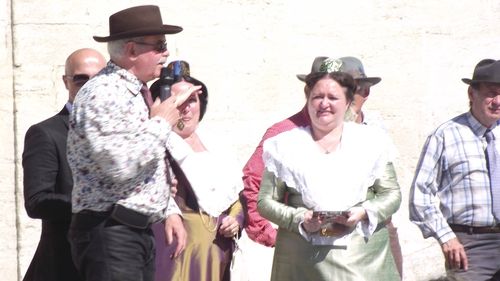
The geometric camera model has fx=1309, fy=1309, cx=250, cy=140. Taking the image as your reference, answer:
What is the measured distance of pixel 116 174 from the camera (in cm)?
527

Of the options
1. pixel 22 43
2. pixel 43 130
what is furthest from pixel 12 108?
pixel 43 130

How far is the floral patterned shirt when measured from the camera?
17.3 feet

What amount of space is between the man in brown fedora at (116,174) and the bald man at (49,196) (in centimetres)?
49

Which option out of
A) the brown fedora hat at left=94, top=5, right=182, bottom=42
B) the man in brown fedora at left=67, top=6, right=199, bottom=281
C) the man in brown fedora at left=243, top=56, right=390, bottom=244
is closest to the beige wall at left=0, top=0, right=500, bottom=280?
the man in brown fedora at left=243, top=56, right=390, bottom=244

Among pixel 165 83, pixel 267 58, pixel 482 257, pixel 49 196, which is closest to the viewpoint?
pixel 165 83

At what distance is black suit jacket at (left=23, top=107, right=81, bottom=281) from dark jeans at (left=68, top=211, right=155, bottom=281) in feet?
1.72

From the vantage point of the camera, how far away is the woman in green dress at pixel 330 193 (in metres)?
6.17

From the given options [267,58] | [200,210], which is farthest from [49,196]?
[267,58]

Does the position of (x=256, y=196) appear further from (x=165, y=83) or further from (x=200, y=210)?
(x=165, y=83)

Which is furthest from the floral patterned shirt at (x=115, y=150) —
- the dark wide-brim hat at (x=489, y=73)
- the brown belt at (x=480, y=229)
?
the dark wide-brim hat at (x=489, y=73)

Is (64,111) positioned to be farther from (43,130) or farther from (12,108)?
(12,108)

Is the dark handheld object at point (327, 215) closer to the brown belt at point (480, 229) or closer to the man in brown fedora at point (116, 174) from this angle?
the man in brown fedora at point (116, 174)

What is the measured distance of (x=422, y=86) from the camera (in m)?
9.02

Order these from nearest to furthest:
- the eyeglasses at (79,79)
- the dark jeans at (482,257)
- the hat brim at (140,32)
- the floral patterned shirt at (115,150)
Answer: the floral patterned shirt at (115,150), the hat brim at (140,32), the eyeglasses at (79,79), the dark jeans at (482,257)
